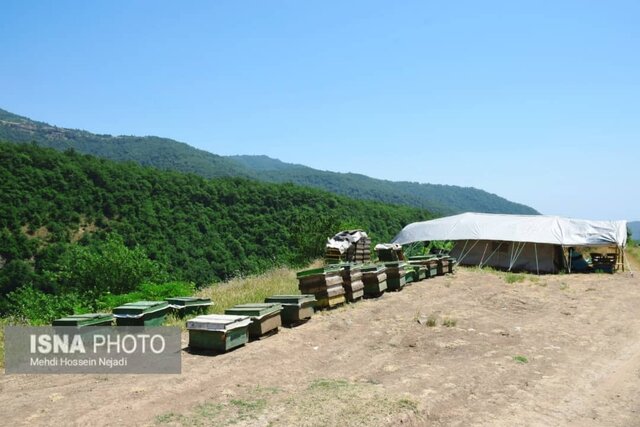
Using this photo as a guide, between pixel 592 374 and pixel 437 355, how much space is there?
2.45 meters

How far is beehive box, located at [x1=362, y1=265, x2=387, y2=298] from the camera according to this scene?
42.2ft

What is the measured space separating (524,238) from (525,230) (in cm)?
87

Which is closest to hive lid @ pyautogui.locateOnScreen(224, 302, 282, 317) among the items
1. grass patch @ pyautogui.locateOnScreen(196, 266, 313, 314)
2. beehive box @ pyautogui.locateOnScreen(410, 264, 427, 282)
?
grass patch @ pyautogui.locateOnScreen(196, 266, 313, 314)

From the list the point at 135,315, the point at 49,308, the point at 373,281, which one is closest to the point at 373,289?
the point at 373,281

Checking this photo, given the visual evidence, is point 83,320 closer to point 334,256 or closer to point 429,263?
point 429,263

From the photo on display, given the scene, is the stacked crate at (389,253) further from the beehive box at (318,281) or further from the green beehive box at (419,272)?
the beehive box at (318,281)

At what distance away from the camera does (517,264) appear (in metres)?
25.1

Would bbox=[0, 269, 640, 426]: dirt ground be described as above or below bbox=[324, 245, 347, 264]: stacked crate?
below

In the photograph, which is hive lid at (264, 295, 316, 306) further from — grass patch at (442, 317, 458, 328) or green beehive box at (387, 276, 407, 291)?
green beehive box at (387, 276, 407, 291)

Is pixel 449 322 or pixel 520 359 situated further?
pixel 449 322

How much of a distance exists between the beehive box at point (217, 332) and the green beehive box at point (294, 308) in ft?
5.56

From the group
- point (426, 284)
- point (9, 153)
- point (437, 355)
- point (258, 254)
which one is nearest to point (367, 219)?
point (258, 254)

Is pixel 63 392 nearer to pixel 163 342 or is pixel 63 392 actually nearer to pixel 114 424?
pixel 114 424

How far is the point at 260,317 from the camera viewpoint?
8.49 m
